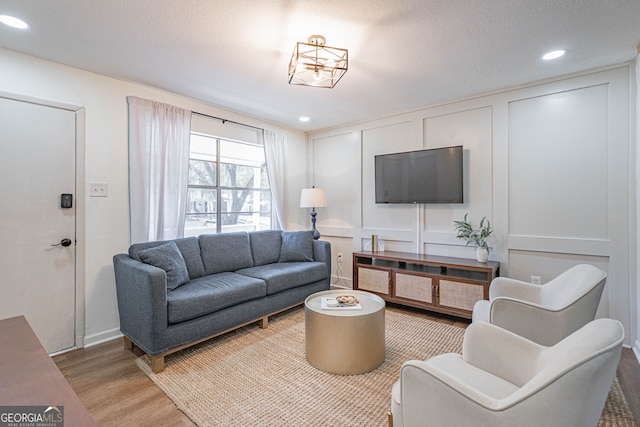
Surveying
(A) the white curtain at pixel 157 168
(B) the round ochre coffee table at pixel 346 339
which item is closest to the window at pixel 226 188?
(A) the white curtain at pixel 157 168

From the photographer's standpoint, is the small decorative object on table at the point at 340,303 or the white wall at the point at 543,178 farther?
the white wall at the point at 543,178

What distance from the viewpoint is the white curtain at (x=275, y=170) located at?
13.6 ft

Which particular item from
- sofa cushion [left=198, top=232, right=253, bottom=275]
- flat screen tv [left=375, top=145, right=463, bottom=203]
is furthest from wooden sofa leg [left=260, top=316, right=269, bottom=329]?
flat screen tv [left=375, top=145, right=463, bottom=203]

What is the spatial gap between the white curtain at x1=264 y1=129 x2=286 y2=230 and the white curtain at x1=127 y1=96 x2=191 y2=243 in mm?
1166

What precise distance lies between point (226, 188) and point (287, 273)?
4.81 ft

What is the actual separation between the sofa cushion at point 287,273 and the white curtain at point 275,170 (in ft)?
2.87

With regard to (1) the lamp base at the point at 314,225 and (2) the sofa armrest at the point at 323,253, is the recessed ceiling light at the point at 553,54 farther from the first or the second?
(1) the lamp base at the point at 314,225

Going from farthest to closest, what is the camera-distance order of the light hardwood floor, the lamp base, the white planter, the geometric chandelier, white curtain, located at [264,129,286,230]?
1. white curtain, located at [264,129,286,230]
2. the lamp base
3. the white planter
4. the geometric chandelier
5. the light hardwood floor

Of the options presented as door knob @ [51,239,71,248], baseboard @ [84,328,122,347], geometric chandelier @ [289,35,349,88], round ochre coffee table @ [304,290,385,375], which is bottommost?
baseboard @ [84,328,122,347]

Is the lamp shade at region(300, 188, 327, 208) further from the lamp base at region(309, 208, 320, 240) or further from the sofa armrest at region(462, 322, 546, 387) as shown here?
the sofa armrest at region(462, 322, 546, 387)

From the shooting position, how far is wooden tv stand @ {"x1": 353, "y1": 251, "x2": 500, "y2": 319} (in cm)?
295

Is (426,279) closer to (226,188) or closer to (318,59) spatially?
(318,59)

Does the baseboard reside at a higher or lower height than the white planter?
A: lower

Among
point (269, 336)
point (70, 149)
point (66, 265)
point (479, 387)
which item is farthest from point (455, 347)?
point (70, 149)
